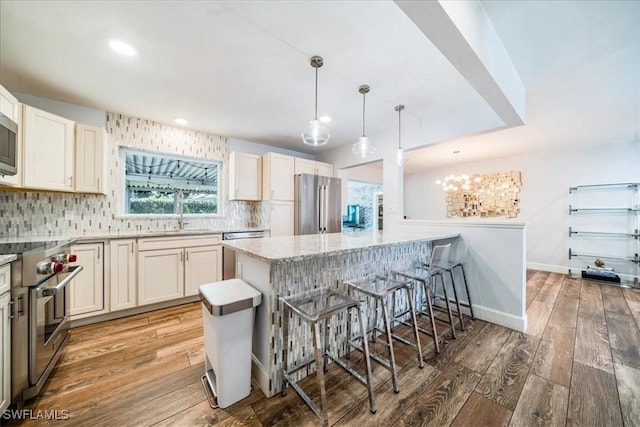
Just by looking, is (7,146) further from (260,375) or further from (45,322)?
(260,375)

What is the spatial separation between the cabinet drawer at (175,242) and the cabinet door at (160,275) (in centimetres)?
5

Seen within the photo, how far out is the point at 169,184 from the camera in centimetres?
343

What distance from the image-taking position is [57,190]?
231 cm

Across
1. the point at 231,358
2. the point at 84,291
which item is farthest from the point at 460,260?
the point at 84,291

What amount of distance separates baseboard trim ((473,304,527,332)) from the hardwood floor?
0.09 m

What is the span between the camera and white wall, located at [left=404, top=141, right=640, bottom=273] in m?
4.10

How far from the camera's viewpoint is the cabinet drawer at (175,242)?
2652mm

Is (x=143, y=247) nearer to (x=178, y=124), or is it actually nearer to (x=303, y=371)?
(x=178, y=124)

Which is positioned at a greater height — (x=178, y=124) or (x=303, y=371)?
(x=178, y=124)

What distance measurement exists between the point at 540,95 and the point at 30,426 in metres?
4.75

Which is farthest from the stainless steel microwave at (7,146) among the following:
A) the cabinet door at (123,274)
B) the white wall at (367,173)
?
the white wall at (367,173)

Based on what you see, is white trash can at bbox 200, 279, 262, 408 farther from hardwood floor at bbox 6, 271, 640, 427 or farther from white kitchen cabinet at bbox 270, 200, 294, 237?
white kitchen cabinet at bbox 270, 200, 294, 237

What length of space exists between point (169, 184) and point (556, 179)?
6862 millimetres

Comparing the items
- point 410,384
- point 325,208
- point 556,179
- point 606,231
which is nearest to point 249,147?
point 325,208
